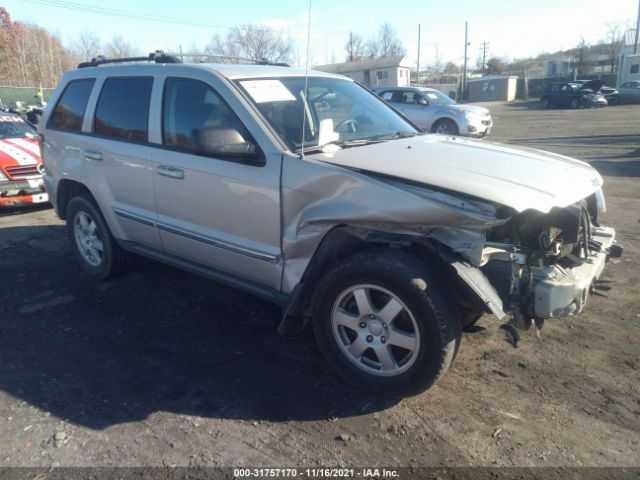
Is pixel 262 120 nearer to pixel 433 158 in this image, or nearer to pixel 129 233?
pixel 433 158

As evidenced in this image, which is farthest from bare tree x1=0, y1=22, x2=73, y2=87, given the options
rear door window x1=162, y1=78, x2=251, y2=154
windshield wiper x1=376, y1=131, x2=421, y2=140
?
windshield wiper x1=376, y1=131, x2=421, y2=140

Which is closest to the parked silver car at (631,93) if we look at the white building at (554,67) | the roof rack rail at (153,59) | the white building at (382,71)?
the white building at (382,71)

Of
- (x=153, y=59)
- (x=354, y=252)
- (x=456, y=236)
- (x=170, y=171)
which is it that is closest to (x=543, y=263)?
(x=456, y=236)

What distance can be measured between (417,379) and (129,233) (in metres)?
2.95

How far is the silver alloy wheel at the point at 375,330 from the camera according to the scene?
2.94 meters

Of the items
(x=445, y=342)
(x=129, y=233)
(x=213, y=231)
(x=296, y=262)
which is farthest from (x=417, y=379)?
(x=129, y=233)

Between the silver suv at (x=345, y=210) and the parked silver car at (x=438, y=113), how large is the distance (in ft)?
38.7

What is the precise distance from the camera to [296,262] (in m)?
3.37

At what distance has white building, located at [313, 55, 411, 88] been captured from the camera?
180 feet

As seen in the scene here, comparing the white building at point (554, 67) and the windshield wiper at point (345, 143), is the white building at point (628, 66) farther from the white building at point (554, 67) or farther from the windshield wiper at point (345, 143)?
the windshield wiper at point (345, 143)

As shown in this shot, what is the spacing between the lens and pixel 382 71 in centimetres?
5547

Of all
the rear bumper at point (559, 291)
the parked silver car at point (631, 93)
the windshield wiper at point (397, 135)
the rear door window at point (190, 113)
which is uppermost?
the parked silver car at point (631, 93)

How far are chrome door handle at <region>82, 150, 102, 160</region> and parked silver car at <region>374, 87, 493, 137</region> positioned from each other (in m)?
11.9

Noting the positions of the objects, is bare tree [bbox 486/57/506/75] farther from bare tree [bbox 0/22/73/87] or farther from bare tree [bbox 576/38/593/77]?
bare tree [bbox 0/22/73/87]
